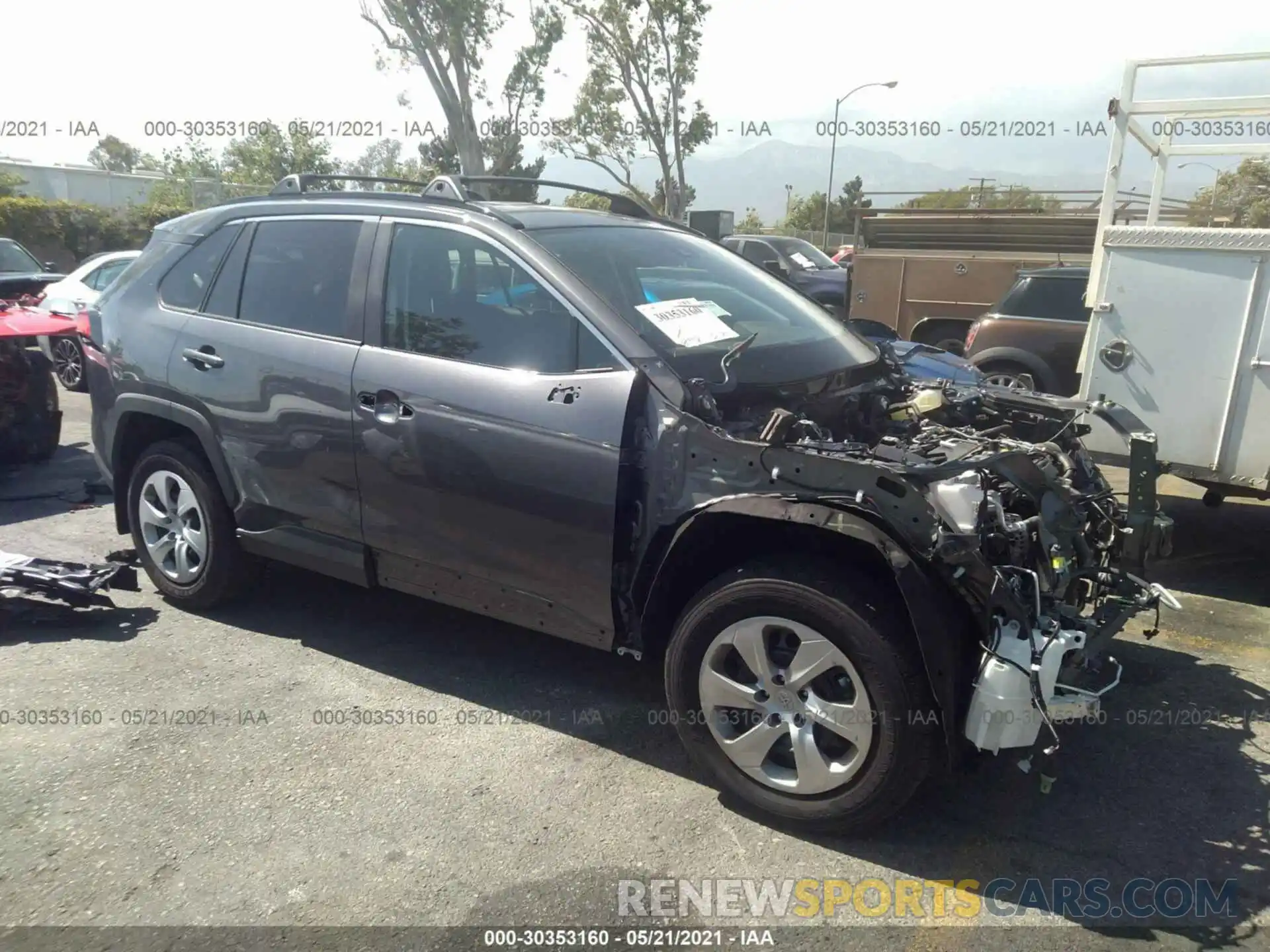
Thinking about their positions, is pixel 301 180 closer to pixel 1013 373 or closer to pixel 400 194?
pixel 400 194

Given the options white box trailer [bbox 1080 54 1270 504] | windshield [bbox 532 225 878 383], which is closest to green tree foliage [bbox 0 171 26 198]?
windshield [bbox 532 225 878 383]

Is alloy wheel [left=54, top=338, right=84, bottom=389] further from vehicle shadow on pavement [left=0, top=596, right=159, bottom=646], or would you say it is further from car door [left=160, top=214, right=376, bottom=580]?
car door [left=160, top=214, right=376, bottom=580]

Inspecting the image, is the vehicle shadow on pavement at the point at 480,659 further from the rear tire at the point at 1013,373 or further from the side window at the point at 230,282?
Answer: the rear tire at the point at 1013,373

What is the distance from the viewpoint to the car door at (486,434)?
3.26 metres

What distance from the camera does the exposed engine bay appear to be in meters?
2.71

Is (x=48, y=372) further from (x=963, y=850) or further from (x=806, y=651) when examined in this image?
(x=963, y=850)

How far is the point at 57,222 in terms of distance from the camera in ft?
87.9

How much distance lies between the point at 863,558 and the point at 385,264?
7.43 feet

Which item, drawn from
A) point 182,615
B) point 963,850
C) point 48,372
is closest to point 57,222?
point 48,372

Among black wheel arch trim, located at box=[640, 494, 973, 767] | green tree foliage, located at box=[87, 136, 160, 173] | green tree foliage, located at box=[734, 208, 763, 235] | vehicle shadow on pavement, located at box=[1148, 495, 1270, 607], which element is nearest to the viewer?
black wheel arch trim, located at box=[640, 494, 973, 767]

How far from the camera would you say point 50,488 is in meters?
7.00

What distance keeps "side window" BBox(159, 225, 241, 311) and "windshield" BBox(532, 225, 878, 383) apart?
1.76m

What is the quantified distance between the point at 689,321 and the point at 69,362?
9697mm

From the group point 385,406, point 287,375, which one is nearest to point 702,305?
point 385,406
